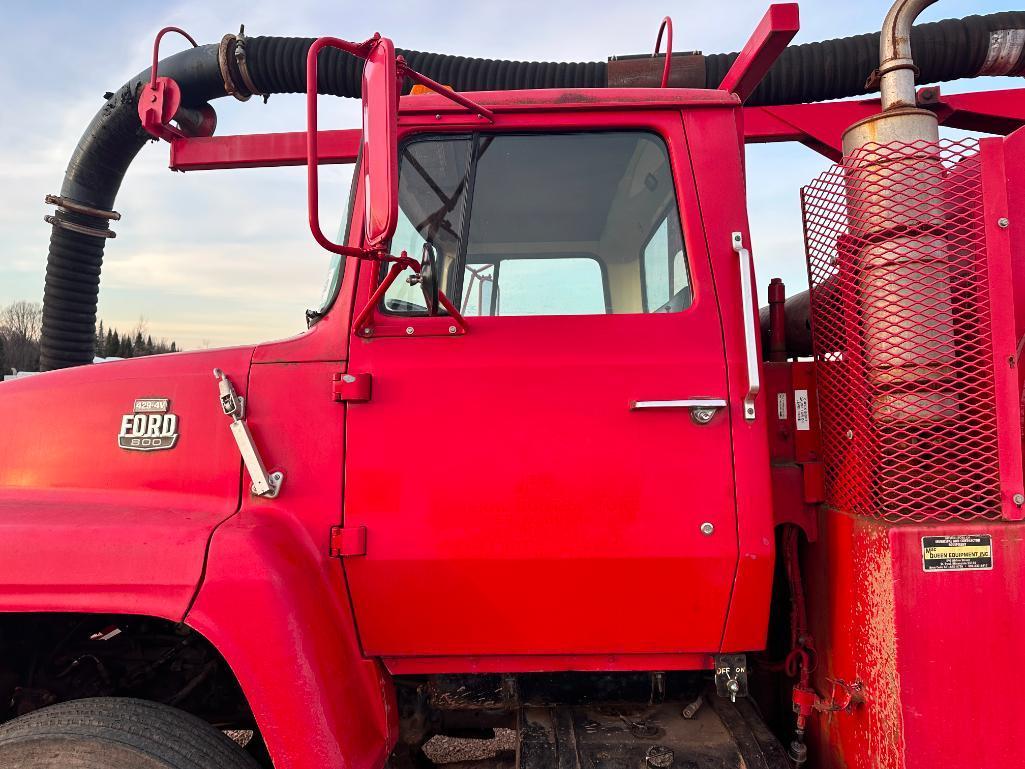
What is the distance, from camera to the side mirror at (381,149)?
146cm

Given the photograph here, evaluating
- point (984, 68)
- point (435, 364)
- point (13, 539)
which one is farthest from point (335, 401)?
point (984, 68)

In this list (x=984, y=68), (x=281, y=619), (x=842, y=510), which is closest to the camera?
(x=281, y=619)

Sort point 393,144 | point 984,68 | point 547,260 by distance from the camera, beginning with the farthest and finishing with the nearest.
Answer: point 984,68
point 547,260
point 393,144

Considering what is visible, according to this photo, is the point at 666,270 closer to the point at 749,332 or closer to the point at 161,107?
the point at 749,332

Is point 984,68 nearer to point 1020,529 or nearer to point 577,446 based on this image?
point 1020,529

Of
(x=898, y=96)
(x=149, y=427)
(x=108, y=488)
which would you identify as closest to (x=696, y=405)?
(x=898, y=96)

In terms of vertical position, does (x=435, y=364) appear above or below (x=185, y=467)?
above

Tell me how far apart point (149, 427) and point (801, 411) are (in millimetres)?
1982

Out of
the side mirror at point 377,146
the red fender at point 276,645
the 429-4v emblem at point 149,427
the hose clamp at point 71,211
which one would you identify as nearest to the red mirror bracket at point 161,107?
the hose clamp at point 71,211

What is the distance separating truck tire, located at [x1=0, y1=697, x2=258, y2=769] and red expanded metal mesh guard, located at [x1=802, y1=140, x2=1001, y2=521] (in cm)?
190

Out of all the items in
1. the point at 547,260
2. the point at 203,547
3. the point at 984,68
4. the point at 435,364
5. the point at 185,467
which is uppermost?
the point at 984,68

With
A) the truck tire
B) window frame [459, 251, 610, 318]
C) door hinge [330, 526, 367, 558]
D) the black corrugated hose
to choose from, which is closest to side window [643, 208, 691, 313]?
window frame [459, 251, 610, 318]

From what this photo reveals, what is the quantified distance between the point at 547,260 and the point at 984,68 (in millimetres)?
2567

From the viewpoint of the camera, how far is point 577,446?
185 centimetres
